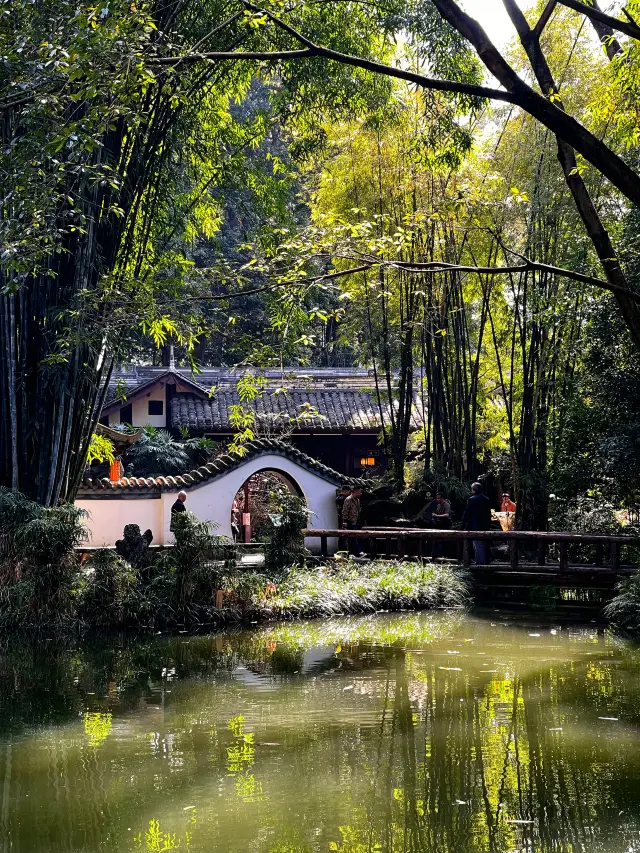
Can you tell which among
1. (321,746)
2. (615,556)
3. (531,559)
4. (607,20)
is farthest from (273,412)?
(607,20)

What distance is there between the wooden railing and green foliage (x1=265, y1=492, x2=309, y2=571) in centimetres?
47

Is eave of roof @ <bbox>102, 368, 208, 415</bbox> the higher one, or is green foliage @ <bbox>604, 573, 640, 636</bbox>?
eave of roof @ <bbox>102, 368, 208, 415</bbox>

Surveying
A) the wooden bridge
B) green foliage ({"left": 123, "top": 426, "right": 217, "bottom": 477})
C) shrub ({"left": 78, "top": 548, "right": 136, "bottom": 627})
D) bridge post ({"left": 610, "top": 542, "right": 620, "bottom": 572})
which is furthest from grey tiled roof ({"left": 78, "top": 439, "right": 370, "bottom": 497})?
bridge post ({"left": 610, "top": 542, "right": 620, "bottom": 572})

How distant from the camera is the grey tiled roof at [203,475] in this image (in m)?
15.1

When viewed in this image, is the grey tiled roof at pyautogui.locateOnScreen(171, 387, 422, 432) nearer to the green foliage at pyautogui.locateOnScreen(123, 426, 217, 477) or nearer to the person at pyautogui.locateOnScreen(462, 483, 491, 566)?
the green foliage at pyautogui.locateOnScreen(123, 426, 217, 477)

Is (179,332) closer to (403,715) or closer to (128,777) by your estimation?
(403,715)

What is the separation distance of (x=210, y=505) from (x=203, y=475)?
0.49 meters

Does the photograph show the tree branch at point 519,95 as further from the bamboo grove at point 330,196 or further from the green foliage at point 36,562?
the green foliage at point 36,562

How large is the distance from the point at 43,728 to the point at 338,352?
22425mm

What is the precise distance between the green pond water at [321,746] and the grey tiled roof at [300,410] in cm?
1111

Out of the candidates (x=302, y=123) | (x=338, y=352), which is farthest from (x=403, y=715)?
(x=338, y=352)

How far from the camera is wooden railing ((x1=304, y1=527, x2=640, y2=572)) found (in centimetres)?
1148

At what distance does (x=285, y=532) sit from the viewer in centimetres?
1239

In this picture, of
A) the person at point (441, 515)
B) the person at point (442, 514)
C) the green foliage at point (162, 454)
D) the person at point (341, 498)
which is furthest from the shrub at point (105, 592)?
the green foliage at point (162, 454)
